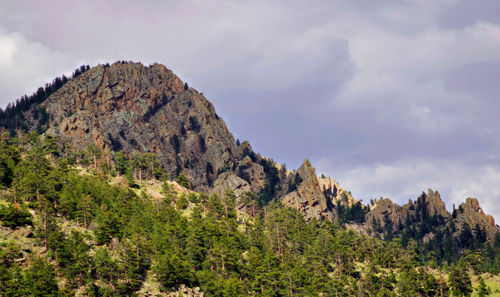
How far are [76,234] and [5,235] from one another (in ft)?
49.9

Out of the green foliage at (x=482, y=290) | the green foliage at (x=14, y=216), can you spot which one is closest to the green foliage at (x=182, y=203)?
the green foliage at (x=14, y=216)

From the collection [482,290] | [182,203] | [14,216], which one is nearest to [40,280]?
[14,216]

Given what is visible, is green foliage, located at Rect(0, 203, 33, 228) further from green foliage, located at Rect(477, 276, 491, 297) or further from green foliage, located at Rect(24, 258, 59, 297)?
green foliage, located at Rect(477, 276, 491, 297)

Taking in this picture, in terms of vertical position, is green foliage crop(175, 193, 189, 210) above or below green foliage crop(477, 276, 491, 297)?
above

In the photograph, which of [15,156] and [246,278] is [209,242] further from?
[15,156]

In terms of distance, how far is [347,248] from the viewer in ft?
533

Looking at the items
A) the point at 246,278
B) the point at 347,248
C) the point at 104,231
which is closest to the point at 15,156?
the point at 104,231

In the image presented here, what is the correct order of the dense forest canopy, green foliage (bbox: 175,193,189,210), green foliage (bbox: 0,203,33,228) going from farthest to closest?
green foliage (bbox: 175,193,189,210)
green foliage (bbox: 0,203,33,228)
the dense forest canopy

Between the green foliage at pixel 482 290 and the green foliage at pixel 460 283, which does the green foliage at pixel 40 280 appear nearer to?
the green foliage at pixel 460 283

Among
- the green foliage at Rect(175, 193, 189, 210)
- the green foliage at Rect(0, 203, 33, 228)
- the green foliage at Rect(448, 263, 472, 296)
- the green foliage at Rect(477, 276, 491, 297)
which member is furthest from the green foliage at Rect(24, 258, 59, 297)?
the green foliage at Rect(477, 276, 491, 297)

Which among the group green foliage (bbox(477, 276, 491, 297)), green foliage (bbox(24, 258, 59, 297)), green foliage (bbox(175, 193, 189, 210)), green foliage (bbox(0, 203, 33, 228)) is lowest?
green foliage (bbox(477, 276, 491, 297))

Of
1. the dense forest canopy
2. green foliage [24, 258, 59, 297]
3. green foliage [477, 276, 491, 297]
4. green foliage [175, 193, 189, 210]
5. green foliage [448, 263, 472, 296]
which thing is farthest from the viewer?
green foliage [175, 193, 189, 210]

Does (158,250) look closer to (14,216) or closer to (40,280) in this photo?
(14,216)

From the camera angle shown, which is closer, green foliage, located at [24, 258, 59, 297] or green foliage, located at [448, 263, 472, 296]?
green foliage, located at [24, 258, 59, 297]
